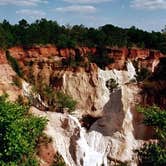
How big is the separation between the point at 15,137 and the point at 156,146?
8.05 m

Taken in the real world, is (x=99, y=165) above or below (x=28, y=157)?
below

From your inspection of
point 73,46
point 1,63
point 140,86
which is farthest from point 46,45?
point 140,86

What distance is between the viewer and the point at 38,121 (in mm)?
35000

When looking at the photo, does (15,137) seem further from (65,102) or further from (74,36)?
(74,36)

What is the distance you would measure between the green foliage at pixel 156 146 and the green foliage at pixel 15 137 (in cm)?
635

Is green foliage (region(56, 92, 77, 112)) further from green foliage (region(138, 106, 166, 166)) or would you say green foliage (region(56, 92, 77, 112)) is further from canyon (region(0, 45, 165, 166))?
green foliage (region(138, 106, 166, 166))

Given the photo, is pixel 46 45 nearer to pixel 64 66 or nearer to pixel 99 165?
pixel 64 66

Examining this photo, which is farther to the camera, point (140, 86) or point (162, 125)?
point (140, 86)

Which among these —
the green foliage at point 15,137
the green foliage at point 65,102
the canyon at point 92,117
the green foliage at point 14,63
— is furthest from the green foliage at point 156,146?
the green foliage at point 14,63

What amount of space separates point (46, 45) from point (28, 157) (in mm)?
50113

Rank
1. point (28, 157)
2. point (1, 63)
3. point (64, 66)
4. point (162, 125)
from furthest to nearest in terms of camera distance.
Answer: point (64, 66), point (1, 63), point (162, 125), point (28, 157)

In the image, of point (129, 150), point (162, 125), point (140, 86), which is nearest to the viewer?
point (162, 125)

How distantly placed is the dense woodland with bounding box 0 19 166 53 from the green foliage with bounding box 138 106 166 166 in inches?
1486

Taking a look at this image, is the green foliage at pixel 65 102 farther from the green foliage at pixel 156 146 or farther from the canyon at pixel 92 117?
the green foliage at pixel 156 146
